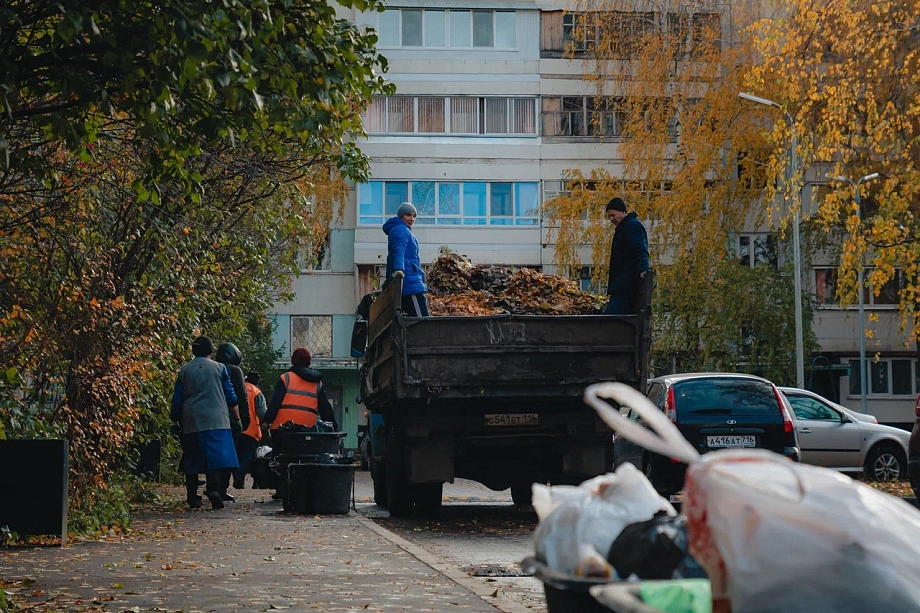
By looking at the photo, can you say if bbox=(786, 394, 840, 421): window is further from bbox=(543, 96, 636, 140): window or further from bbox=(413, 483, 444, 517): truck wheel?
bbox=(543, 96, 636, 140): window

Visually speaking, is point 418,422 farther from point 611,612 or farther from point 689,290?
point 689,290

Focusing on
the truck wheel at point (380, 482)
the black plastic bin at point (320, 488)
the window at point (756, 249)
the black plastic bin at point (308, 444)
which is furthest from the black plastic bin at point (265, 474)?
the window at point (756, 249)

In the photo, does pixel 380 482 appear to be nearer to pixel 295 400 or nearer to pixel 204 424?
pixel 295 400

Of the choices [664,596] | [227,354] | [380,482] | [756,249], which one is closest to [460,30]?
[756,249]

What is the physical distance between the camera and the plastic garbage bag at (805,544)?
2697mm

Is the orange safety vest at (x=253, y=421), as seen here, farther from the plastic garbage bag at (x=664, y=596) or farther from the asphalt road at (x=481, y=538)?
the plastic garbage bag at (x=664, y=596)

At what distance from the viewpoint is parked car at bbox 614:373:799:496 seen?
17.6 m

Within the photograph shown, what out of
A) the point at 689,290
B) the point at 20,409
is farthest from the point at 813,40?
the point at 689,290

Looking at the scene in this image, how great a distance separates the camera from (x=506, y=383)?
538 inches

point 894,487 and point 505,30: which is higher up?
point 505,30

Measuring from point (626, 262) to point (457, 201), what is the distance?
3875cm

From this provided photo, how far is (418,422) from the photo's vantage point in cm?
1400

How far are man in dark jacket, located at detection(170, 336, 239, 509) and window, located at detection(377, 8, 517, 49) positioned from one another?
37.4 metres

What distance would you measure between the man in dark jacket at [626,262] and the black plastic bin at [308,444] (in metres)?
4.23
